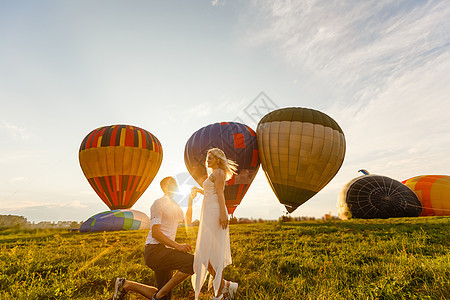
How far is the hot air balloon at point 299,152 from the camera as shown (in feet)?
54.3

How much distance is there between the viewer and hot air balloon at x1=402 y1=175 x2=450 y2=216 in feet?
66.7

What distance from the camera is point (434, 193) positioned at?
2098cm

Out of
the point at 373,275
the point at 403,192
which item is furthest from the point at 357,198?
the point at 373,275

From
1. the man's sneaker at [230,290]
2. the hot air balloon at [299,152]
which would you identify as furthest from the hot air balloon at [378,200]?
the man's sneaker at [230,290]

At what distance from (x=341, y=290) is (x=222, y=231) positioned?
1.79m

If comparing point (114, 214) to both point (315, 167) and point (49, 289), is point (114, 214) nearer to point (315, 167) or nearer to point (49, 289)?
point (315, 167)

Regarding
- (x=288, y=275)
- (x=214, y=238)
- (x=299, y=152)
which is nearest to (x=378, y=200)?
(x=299, y=152)

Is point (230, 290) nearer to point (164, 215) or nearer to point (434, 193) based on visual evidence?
point (164, 215)

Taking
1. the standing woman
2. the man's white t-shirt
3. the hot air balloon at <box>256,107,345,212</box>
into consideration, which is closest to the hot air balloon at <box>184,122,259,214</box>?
the hot air balloon at <box>256,107,345,212</box>

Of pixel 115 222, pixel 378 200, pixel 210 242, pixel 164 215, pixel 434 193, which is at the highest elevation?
pixel 434 193

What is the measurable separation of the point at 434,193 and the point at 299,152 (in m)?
14.1

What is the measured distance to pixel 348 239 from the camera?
7617mm

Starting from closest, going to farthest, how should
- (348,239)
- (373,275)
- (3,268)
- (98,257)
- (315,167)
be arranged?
(373,275), (3,268), (98,257), (348,239), (315,167)

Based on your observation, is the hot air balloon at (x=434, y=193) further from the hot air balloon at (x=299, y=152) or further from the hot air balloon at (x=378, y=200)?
the hot air balloon at (x=299, y=152)
